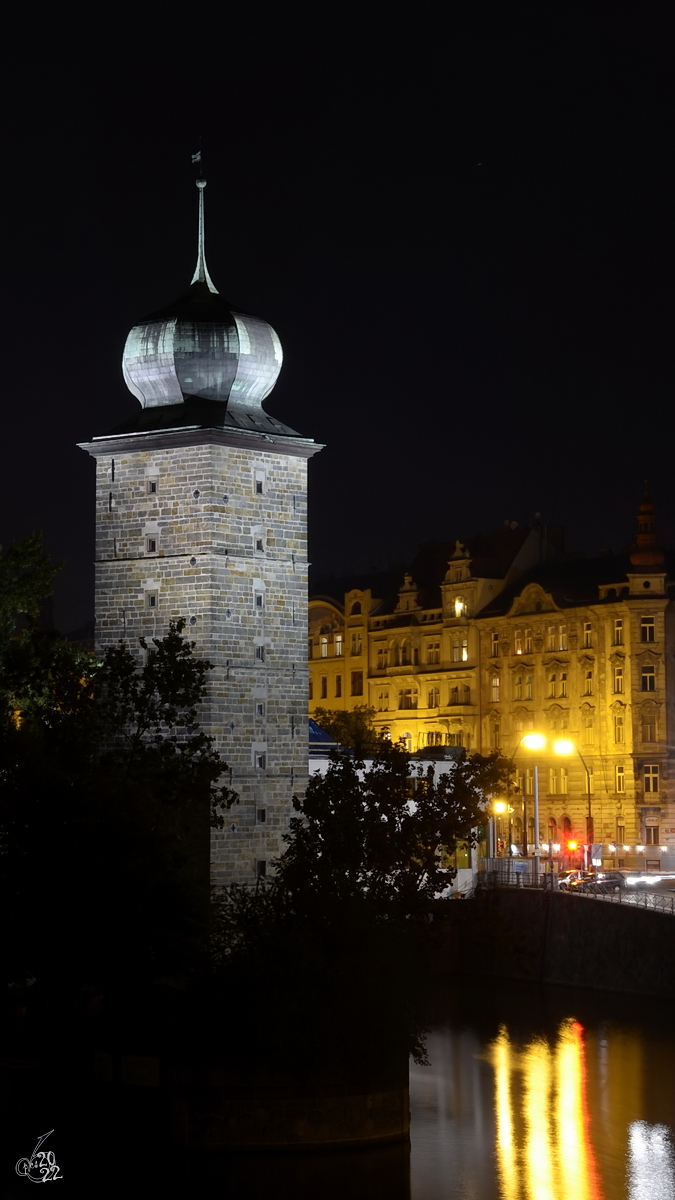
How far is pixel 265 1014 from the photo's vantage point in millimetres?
43531

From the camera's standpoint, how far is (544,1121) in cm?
5072

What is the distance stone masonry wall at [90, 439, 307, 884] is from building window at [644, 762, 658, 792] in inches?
1763

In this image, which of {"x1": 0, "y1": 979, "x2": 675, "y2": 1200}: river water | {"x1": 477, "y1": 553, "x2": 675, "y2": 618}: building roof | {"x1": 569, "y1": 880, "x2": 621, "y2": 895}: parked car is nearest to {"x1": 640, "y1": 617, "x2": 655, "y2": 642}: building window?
{"x1": 477, "y1": 553, "x2": 675, "y2": 618}: building roof

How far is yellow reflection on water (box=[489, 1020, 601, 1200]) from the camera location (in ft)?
147

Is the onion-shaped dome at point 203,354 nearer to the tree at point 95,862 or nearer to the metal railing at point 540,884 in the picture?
the tree at point 95,862

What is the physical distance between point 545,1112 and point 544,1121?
123cm

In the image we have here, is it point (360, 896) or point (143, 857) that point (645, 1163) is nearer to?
point (360, 896)

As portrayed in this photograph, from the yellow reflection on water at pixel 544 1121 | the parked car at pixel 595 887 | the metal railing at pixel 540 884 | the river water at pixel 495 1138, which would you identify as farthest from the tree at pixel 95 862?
the parked car at pixel 595 887

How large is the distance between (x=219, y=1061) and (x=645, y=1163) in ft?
29.4

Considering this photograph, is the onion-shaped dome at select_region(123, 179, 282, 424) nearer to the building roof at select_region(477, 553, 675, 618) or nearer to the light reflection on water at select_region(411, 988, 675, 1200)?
the light reflection on water at select_region(411, 988, 675, 1200)

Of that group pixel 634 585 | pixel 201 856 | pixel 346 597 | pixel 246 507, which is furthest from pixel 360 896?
pixel 346 597

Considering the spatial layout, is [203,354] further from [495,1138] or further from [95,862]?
[495,1138]

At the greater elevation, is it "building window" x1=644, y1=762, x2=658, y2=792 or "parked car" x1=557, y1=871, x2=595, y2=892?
"building window" x1=644, y1=762, x2=658, y2=792

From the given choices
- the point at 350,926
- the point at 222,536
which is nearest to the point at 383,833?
the point at 350,926
